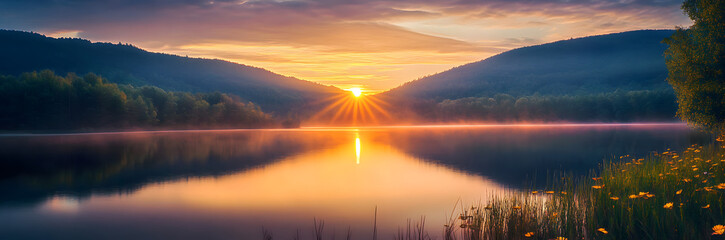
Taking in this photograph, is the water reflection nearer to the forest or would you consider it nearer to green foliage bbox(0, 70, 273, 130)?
green foliage bbox(0, 70, 273, 130)

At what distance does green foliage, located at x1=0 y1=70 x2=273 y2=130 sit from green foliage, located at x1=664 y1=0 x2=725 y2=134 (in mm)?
95397

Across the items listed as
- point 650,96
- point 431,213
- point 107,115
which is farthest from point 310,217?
point 650,96

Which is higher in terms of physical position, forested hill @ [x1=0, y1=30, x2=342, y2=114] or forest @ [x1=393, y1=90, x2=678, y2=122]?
forested hill @ [x1=0, y1=30, x2=342, y2=114]

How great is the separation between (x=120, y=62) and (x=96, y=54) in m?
9.17

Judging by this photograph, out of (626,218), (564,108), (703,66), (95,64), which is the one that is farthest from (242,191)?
(95,64)

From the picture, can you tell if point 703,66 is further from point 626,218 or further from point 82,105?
point 82,105

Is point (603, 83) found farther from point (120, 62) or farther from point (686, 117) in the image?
point (120, 62)

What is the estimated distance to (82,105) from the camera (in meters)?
90.6

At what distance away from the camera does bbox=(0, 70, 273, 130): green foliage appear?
83.7 m

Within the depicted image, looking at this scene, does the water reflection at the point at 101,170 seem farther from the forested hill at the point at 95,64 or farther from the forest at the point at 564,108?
the forested hill at the point at 95,64

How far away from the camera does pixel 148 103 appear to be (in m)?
106

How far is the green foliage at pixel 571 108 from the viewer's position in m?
133

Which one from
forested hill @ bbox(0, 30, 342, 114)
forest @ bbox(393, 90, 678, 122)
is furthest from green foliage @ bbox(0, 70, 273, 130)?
forest @ bbox(393, 90, 678, 122)

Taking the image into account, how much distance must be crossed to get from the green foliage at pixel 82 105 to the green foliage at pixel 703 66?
95.4 m
